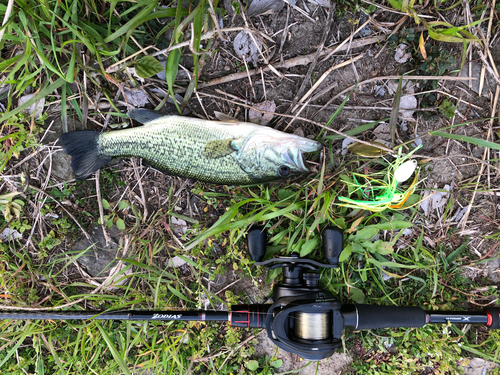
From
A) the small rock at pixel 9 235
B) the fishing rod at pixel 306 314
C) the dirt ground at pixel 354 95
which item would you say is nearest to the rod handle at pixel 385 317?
the fishing rod at pixel 306 314

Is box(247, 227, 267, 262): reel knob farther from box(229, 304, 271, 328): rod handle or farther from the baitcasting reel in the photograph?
box(229, 304, 271, 328): rod handle

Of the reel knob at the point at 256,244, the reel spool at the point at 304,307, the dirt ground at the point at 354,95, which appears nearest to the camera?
the reel spool at the point at 304,307

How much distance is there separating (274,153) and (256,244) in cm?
78

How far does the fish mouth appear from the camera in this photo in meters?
2.41

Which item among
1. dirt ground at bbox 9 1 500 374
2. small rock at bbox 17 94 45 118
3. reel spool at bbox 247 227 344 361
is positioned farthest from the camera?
small rock at bbox 17 94 45 118

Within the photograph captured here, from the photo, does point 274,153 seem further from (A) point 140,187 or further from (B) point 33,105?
(B) point 33,105

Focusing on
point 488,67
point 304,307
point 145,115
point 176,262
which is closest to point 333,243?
point 304,307

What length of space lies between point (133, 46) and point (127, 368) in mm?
2969

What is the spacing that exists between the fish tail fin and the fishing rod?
133 cm

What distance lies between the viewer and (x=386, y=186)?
257 centimetres

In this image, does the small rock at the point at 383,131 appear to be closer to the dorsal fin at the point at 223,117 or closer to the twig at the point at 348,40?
the twig at the point at 348,40

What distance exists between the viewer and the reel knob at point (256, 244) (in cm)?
252

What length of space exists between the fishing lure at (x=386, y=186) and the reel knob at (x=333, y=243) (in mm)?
298

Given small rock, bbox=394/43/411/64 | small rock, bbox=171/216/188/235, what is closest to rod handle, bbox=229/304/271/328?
small rock, bbox=171/216/188/235
